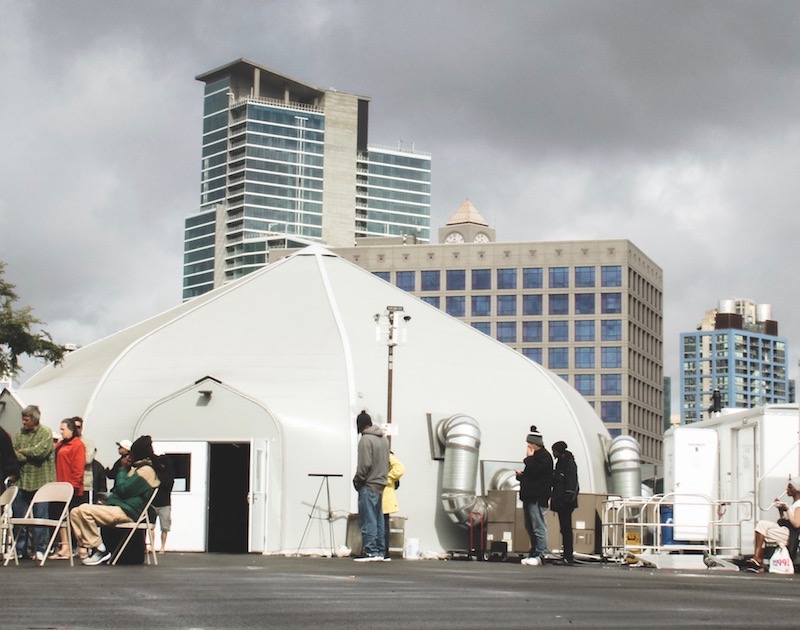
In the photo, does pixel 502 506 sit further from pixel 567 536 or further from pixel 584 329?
pixel 584 329

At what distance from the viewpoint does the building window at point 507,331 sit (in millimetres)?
123812

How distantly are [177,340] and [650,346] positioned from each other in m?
99.5

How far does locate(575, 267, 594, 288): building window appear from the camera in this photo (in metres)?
122

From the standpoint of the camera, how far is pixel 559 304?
403ft

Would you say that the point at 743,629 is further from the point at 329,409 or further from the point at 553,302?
the point at 553,302

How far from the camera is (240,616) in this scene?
955cm

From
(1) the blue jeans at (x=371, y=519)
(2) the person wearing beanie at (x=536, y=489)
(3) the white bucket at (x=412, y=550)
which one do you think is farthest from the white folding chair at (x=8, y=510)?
(3) the white bucket at (x=412, y=550)

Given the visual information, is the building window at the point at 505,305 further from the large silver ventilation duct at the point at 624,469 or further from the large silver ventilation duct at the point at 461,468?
the large silver ventilation duct at the point at 461,468

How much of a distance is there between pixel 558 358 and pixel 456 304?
10.00 m

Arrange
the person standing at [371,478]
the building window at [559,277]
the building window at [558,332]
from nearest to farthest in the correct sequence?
1. the person standing at [371,478]
2. the building window at [559,277]
3. the building window at [558,332]

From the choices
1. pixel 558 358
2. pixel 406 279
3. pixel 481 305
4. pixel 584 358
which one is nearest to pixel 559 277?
pixel 558 358

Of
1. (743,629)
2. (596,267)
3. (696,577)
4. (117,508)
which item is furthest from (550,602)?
(596,267)

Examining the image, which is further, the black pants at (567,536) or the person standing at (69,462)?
the black pants at (567,536)

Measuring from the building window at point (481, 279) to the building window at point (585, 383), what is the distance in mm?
10965
